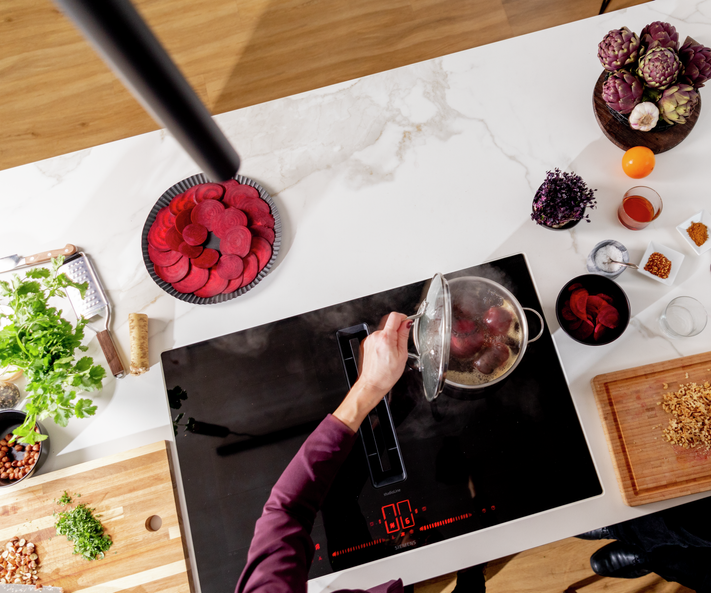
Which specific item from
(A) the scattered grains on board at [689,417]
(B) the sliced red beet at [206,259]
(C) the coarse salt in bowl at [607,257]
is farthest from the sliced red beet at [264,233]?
(A) the scattered grains on board at [689,417]

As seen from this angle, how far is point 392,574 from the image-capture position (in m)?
1.06

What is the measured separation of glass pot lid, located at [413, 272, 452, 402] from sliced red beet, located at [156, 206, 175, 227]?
726mm

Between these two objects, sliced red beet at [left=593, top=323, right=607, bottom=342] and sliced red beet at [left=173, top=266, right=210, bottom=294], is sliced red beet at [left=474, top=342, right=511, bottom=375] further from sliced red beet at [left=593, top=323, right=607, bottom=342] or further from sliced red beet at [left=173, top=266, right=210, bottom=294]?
sliced red beet at [left=173, top=266, right=210, bottom=294]

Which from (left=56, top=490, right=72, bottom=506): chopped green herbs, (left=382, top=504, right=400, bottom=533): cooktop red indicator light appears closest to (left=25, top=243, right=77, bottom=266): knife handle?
(left=56, top=490, right=72, bottom=506): chopped green herbs

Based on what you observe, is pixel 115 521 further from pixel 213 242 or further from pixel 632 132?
pixel 632 132

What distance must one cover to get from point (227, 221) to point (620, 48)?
1.07 meters

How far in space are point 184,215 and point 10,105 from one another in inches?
45.7

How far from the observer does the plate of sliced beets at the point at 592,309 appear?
1.05 meters

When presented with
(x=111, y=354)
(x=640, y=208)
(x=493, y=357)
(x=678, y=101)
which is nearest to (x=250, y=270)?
(x=111, y=354)

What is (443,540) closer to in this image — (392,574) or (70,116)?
(392,574)

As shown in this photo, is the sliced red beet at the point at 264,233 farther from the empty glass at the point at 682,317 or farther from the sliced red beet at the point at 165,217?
the empty glass at the point at 682,317

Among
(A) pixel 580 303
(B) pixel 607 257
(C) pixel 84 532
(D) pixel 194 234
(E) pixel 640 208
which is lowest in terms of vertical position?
(C) pixel 84 532

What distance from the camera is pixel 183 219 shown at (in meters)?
1.17

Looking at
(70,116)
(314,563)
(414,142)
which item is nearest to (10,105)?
(70,116)
